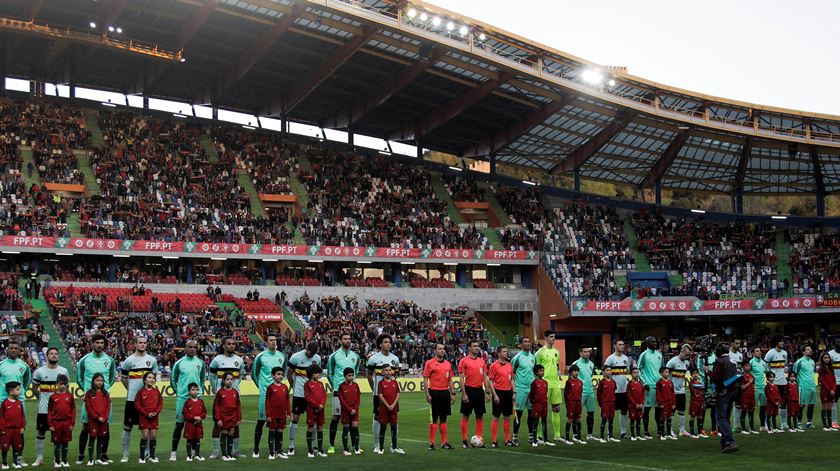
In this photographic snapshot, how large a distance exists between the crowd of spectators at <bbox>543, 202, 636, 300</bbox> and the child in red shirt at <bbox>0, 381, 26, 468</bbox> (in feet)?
145

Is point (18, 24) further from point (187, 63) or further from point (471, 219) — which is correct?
point (471, 219)

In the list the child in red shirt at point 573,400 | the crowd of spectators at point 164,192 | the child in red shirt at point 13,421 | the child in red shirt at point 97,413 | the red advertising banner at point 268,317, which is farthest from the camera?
the crowd of spectators at point 164,192

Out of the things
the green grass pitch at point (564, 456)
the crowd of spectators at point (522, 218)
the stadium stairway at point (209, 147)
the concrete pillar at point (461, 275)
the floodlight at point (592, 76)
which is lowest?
the green grass pitch at point (564, 456)

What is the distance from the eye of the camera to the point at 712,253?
65.5 metres

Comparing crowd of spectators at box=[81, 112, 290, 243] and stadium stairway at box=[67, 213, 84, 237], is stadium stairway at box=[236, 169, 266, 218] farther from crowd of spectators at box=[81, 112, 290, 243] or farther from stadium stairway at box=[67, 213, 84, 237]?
stadium stairway at box=[67, 213, 84, 237]

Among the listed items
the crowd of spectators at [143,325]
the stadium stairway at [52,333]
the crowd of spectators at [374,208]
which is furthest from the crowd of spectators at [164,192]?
the stadium stairway at [52,333]

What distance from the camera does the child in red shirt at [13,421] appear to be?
16656 mm

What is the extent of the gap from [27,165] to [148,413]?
136ft

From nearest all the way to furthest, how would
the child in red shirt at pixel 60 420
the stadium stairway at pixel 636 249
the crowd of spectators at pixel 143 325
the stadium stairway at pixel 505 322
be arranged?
the child in red shirt at pixel 60 420 → the crowd of spectators at pixel 143 325 → the stadium stairway at pixel 505 322 → the stadium stairway at pixel 636 249

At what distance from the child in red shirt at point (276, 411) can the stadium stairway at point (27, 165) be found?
1581 inches

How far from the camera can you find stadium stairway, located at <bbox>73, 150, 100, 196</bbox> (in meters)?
55.2

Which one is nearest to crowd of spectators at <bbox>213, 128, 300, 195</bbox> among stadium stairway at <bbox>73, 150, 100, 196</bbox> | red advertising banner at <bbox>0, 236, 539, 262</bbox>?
red advertising banner at <bbox>0, 236, 539, 262</bbox>

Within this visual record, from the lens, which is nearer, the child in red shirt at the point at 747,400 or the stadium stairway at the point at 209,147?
the child in red shirt at the point at 747,400

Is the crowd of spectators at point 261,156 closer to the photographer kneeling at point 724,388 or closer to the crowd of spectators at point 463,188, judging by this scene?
the crowd of spectators at point 463,188
